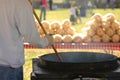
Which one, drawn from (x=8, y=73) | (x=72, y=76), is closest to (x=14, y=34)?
(x=8, y=73)

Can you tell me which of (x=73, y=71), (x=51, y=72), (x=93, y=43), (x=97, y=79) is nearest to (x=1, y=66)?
(x=51, y=72)

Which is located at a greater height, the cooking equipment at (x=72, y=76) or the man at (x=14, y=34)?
the man at (x=14, y=34)

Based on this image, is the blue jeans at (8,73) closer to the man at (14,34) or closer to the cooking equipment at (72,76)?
the man at (14,34)

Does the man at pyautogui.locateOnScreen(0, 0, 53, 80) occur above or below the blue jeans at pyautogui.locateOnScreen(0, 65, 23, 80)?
above

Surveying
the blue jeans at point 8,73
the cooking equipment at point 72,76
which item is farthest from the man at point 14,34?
the cooking equipment at point 72,76

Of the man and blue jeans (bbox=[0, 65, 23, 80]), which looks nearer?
the man

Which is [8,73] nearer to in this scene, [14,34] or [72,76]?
[14,34]

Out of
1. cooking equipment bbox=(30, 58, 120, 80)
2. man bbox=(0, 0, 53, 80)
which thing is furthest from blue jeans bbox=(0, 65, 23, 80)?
cooking equipment bbox=(30, 58, 120, 80)

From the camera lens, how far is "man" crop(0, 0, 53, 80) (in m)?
2.73

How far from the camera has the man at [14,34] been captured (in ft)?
8.97

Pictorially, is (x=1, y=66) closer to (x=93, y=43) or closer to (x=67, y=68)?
(x=67, y=68)

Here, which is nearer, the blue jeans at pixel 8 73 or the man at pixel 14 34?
the man at pixel 14 34

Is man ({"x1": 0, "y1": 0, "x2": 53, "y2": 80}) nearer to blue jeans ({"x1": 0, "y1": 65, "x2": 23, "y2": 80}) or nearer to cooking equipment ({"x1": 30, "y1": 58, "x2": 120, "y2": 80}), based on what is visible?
blue jeans ({"x1": 0, "y1": 65, "x2": 23, "y2": 80})

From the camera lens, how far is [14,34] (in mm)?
2812
